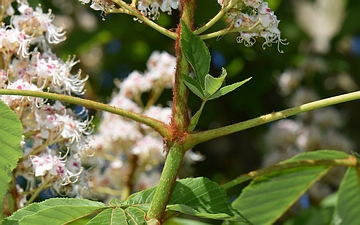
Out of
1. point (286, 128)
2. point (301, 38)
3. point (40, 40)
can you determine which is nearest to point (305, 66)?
point (301, 38)

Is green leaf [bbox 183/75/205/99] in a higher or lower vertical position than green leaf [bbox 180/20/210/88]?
lower

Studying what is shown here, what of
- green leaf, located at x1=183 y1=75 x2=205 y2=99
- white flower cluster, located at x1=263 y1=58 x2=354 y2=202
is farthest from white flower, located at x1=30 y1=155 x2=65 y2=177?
white flower cluster, located at x1=263 y1=58 x2=354 y2=202

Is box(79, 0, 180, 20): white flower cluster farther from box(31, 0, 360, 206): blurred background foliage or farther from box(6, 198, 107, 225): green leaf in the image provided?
box(31, 0, 360, 206): blurred background foliage

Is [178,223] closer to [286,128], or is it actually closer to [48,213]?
[48,213]

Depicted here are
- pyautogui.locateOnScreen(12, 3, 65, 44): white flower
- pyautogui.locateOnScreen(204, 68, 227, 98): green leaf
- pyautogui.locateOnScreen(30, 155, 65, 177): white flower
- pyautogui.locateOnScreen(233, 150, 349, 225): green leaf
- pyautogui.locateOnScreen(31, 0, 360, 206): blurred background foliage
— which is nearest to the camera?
pyautogui.locateOnScreen(204, 68, 227, 98): green leaf

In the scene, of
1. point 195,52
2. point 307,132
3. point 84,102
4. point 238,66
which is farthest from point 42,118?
point 307,132

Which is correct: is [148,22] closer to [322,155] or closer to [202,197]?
[202,197]
